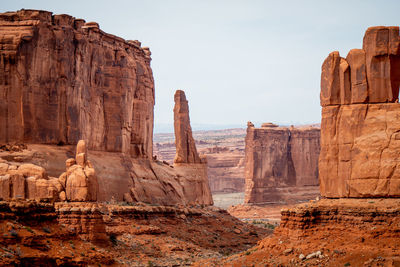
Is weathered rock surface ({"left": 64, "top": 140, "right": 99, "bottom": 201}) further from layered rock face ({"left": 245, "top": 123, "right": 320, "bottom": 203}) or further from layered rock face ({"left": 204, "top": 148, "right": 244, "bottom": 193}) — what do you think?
layered rock face ({"left": 204, "top": 148, "right": 244, "bottom": 193})

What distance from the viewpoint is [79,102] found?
59.5 m

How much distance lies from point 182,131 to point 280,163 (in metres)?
40.1

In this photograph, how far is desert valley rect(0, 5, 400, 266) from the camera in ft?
105

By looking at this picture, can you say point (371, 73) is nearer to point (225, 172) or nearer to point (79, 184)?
point (79, 184)

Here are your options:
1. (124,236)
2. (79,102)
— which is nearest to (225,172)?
(79,102)

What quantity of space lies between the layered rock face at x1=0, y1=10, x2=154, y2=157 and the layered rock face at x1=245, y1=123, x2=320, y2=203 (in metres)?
47.8

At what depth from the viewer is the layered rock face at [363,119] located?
1309 inches

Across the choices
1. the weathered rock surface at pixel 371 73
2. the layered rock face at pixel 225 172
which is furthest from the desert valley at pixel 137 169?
the layered rock face at pixel 225 172

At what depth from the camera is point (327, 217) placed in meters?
33.3

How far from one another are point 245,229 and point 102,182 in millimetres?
15632

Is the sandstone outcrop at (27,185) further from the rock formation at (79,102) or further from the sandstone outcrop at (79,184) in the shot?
the rock formation at (79,102)

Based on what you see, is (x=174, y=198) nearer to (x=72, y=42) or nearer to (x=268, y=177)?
(x=72, y=42)

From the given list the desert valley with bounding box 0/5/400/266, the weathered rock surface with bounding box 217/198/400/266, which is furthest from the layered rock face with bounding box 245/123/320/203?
the weathered rock surface with bounding box 217/198/400/266

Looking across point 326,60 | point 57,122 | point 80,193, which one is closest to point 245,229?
point 57,122
